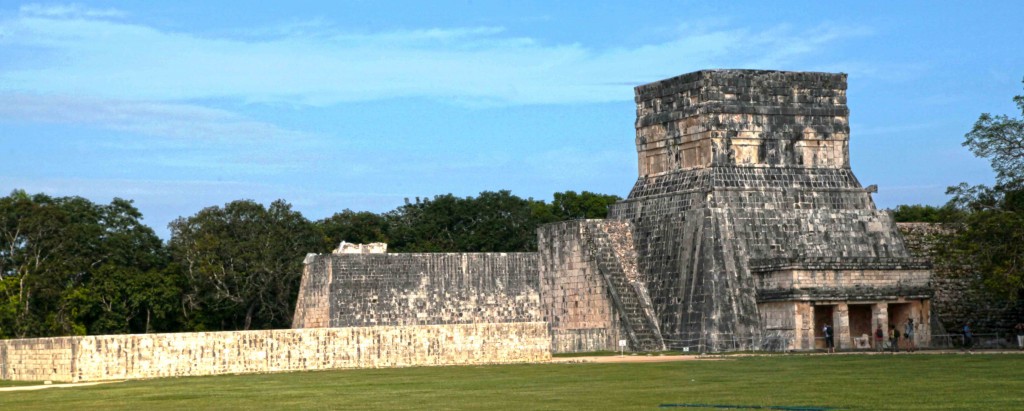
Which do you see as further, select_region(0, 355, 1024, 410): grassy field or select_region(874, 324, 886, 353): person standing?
select_region(874, 324, 886, 353): person standing

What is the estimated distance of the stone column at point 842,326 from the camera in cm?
3872

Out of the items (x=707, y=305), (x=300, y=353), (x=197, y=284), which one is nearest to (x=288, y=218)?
(x=197, y=284)

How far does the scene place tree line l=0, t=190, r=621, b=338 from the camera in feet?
173

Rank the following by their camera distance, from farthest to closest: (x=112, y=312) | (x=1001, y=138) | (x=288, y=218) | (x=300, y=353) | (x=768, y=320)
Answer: (x=288, y=218) → (x=112, y=312) → (x=768, y=320) → (x=1001, y=138) → (x=300, y=353)

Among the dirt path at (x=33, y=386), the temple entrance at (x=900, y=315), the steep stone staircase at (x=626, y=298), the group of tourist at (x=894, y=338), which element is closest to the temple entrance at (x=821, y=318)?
the group of tourist at (x=894, y=338)

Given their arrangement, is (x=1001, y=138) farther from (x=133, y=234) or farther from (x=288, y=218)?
(x=133, y=234)

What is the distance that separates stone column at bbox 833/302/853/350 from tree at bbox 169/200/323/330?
71.9ft

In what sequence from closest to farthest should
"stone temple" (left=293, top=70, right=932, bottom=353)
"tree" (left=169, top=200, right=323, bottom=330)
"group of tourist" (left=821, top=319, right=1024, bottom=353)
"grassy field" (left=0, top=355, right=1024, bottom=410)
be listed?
"grassy field" (left=0, top=355, right=1024, bottom=410) < "group of tourist" (left=821, top=319, right=1024, bottom=353) < "stone temple" (left=293, top=70, right=932, bottom=353) < "tree" (left=169, top=200, right=323, bottom=330)

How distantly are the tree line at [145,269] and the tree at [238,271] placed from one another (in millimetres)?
42

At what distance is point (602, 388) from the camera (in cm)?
2273

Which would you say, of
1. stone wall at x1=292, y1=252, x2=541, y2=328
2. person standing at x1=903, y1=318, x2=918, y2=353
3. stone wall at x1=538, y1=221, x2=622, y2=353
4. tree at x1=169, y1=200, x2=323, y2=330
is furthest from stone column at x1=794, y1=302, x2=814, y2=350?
tree at x1=169, y1=200, x2=323, y2=330

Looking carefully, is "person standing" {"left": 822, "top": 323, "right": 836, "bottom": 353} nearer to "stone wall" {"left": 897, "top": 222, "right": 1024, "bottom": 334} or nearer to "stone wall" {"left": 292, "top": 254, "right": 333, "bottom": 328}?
"stone wall" {"left": 897, "top": 222, "right": 1024, "bottom": 334}

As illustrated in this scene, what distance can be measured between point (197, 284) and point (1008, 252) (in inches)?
1151

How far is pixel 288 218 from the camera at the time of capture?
191 ft
